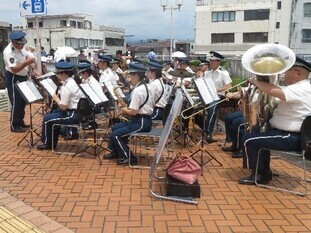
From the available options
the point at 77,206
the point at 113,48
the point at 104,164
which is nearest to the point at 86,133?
the point at 104,164

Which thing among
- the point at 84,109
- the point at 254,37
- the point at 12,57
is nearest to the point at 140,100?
the point at 84,109

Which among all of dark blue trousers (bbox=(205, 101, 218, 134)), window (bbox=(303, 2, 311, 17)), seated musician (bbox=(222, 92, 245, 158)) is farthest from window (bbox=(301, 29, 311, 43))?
seated musician (bbox=(222, 92, 245, 158))

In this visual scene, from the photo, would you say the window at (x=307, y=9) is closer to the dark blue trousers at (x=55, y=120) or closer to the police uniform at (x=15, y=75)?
the police uniform at (x=15, y=75)

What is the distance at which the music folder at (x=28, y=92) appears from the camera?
571 cm

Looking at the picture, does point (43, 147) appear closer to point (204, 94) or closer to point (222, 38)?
point (204, 94)

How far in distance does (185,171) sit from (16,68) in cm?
433

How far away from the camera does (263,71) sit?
398 centimetres

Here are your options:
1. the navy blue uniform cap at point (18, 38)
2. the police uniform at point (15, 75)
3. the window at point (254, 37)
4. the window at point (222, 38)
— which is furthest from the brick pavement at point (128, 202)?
the window at point (222, 38)

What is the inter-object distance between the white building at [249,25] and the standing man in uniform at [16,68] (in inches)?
1487

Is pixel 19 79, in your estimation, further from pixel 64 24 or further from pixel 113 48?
pixel 113 48

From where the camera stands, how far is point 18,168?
16.8 ft

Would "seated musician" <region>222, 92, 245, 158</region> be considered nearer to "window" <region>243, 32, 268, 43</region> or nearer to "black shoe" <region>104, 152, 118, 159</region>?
"black shoe" <region>104, 152, 118, 159</region>

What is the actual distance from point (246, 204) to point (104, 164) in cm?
224

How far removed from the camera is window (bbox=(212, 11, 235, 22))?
44909 millimetres
